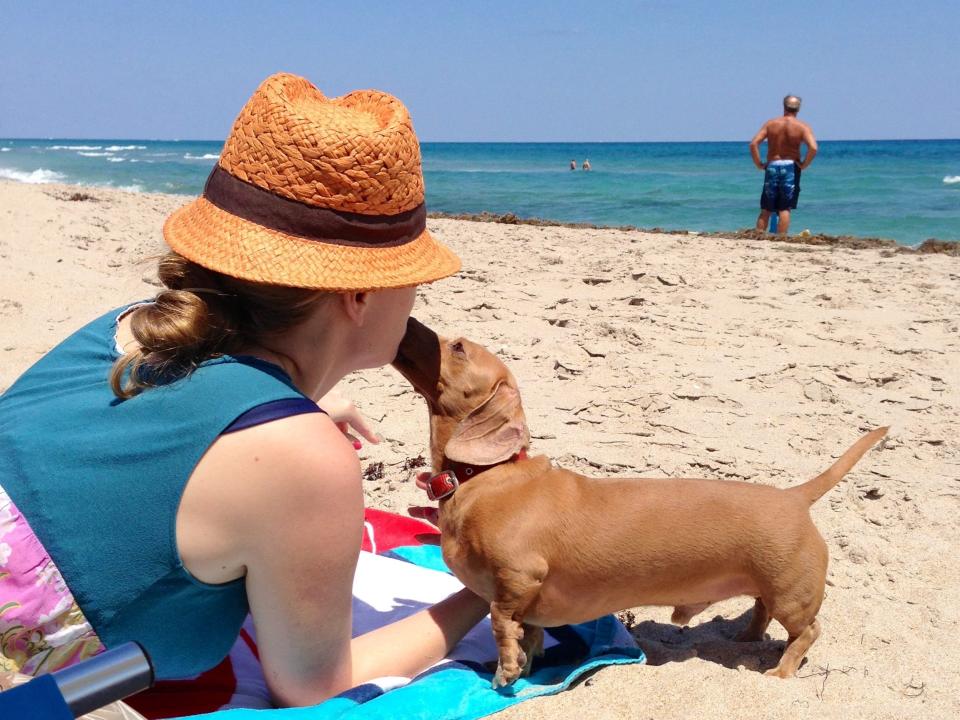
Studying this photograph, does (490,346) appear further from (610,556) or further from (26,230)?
(26,230)

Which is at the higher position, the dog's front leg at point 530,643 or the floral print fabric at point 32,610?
the floral print fabric at point 32,610

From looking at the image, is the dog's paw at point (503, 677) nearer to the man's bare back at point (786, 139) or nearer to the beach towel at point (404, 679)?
the beach towel at point (404, 679)

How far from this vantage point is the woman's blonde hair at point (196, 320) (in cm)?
183

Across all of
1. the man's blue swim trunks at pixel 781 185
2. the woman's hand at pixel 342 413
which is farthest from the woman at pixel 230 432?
the man's blue swim trunks at pixel 781 185

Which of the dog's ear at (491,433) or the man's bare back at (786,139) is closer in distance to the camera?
the dog's ear at (491,433)

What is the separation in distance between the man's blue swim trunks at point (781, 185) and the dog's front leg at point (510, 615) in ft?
32.8

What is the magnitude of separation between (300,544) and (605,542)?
108cm

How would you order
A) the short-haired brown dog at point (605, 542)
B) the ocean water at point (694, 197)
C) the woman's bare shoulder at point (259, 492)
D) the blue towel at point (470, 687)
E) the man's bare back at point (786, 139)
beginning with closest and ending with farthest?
1. the woman's bare shoulder at point (259, 492)
2. the blue towel at point (470, 687)
3. the short-haired brown dog at point (605, 542)
4. the man's bare back at point (786, 139)
5. the ocean water at point (694, 197)

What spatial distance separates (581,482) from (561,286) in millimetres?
4587

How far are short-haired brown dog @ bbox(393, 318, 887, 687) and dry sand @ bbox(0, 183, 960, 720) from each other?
219 millimetres

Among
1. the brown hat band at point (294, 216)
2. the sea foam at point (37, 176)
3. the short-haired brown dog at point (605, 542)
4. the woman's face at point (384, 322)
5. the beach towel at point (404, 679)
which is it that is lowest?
the sea foam at point (37, 176)

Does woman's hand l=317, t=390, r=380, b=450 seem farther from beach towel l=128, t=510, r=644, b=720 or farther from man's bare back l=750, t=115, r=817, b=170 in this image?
man's bare back l=750, t=115, r=817, b=170

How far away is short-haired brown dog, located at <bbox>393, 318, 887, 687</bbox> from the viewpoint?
254 centimetres

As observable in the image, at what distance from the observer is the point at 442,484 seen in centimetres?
264
